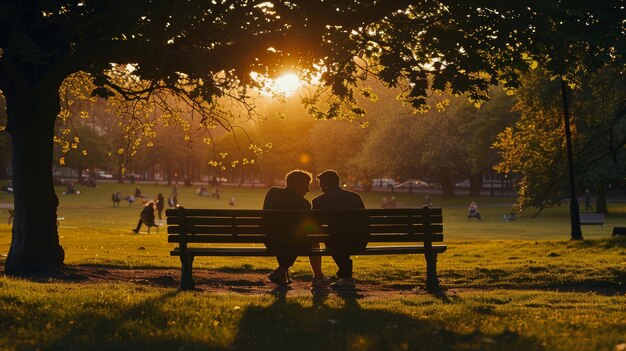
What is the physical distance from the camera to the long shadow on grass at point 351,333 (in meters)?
7.21

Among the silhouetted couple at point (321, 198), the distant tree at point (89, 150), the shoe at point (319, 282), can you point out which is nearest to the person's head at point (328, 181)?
the silhouetted couple at point (321, 198)

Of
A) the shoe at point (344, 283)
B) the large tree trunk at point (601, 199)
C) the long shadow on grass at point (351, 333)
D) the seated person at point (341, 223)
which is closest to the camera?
the long shadow on grass at point (351, 333)

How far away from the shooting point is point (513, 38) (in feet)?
43.7

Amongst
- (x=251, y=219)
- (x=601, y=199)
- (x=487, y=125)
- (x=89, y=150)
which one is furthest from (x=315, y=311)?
(x=89, y=150)

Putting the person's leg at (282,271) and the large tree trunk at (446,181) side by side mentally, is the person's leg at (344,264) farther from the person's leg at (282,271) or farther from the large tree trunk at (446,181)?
the large tree trunk at (446,181)

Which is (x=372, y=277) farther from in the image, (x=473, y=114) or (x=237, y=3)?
(x=473, y=114)

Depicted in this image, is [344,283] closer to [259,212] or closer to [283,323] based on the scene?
[259,212]

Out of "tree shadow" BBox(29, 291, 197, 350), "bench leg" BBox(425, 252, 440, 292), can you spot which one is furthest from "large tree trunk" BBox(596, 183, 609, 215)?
"tree shadow" BBox(29, 291, 197, 350)

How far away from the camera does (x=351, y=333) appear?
7.77 meters

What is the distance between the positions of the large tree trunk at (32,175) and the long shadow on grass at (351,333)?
22.2 feet

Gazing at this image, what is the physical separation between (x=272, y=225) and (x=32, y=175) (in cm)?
530

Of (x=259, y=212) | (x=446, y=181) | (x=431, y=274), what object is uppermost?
(x=446, y=181)

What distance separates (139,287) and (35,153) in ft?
13.8

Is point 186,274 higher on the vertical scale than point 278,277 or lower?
higher
